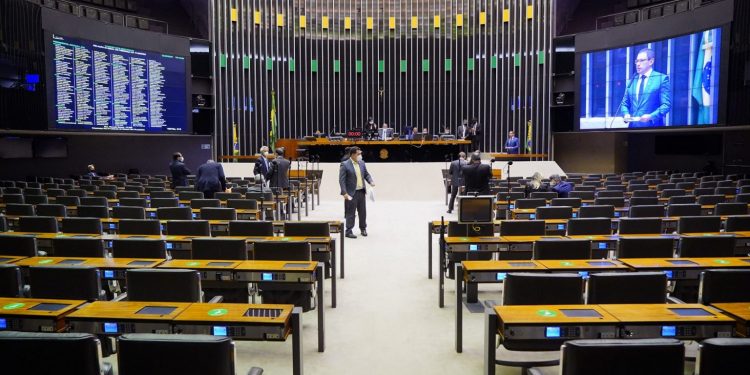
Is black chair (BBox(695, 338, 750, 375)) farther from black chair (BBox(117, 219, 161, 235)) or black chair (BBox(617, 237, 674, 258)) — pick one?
black chair (BBox(117, 219, 161, 235))

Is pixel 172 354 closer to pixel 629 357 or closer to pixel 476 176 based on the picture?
pixel 629 357

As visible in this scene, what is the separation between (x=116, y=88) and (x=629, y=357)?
55.8 ft

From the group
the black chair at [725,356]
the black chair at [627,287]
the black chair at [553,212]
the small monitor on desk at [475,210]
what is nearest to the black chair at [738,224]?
the black chair at [553,212]

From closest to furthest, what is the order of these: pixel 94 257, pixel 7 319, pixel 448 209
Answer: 1. pixel 7 319
2. pixel 94 257
3. pixel 448 209

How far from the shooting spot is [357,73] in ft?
76.9

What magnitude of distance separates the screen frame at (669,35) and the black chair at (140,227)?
1450cm

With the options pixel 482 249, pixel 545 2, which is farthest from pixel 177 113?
pixel 482 249

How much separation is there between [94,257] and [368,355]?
258 centimetres

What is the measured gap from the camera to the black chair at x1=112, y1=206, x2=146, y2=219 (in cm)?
704

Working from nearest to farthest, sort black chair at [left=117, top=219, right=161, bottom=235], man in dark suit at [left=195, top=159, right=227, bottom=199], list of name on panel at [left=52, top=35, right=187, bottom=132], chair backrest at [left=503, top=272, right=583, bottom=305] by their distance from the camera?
chair backrest at [left=503, top=272, right=583, bottom=305], black chair at [left=117, top=219, right=161, bottom=235], man in dark suit at [left=195, top=159, right=227, bottom=199], list of name on panel at [left=52, top=35, right=187, bottom=132]

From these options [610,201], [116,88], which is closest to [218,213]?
[610,201]

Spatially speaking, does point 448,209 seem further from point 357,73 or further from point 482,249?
point 357,73

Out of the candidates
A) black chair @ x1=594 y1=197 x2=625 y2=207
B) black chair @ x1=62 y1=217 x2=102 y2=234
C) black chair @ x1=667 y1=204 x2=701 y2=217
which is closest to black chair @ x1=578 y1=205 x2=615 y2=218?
black chair @ x1=667 y1=204 x2=701 y2=217

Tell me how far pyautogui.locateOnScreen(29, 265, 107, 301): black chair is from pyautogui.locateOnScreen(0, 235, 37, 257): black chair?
4.16 feet
